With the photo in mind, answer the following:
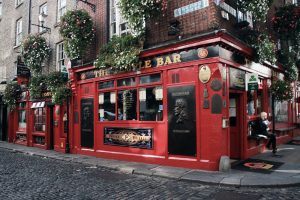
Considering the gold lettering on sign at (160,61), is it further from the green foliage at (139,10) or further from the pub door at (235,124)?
the pub door at (235,124)

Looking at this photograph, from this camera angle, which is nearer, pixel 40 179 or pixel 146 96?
pixel 40 179

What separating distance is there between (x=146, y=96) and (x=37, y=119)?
9.69m

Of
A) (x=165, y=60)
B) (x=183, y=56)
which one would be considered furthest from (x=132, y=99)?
(x=183, y=56)

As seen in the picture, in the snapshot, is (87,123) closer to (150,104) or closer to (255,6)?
(150,104)

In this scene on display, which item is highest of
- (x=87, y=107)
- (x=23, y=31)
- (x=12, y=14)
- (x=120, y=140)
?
(x=12, y=14)

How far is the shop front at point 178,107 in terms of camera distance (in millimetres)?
9492

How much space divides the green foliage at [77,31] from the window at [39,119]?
526cm

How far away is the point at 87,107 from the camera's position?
45.8ft

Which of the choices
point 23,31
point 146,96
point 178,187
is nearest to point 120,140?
point 146,96

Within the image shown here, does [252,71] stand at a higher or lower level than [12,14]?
lower

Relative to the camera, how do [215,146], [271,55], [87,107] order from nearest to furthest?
1. [215,146]
2. [271,55]
3. [87,107]

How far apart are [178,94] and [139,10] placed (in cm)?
320

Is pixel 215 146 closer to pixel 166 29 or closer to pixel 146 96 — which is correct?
pixel 146 96

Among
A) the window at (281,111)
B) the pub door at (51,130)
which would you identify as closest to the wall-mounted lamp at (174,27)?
the window at (281,111)
